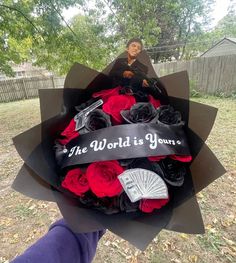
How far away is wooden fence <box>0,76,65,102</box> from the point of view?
39.5 ft

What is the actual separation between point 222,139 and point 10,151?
364 cm

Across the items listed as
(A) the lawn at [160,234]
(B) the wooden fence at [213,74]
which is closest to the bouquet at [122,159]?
(A) the lawn at [160,234]

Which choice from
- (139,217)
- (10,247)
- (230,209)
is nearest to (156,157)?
(139,217)

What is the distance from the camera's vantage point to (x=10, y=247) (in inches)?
74.4

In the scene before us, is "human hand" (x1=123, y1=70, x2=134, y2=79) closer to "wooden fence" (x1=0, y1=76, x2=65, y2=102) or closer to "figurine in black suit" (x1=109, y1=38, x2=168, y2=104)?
"figurine in black suit" (x1=109, y1=38, x2=168, y2=104)

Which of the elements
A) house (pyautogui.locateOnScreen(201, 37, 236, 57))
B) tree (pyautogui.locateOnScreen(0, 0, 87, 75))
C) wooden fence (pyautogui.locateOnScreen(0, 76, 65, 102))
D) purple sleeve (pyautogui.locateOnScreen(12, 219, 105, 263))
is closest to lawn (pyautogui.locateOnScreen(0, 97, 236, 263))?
purple sleeve (pyautogui.locateOnScreen(12, 219, 105, 263))

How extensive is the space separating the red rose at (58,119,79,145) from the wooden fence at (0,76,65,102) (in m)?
11.9

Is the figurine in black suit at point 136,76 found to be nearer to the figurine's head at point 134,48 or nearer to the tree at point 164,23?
the figurine's head at point 134,48

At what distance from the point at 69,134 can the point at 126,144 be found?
0.50 ft

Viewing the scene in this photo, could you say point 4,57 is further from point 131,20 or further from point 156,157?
point 156,157

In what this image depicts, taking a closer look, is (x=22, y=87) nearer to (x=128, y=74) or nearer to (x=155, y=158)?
(x=128, y=74)

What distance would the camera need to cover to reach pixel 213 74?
26.1 ft

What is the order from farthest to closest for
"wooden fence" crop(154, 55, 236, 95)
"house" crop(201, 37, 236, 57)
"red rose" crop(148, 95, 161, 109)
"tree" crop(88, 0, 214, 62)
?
"house" crop(201, 37, 236, 57)
"wooden fence" crop(154, 55, 236, 95)
"tree" crop(88, 0, 214, 62)
"red rose" crop(148, 95, 161, 109)

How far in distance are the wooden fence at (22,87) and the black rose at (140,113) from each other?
1197 cm
